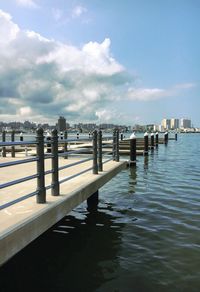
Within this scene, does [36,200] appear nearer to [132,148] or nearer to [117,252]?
[117,252]

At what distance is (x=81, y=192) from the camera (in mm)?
8430

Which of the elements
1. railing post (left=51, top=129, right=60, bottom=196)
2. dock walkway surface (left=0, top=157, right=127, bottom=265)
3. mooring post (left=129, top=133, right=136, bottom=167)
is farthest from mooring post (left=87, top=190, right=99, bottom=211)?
mooring post (left=129, top=133, right=136, bottom=167)

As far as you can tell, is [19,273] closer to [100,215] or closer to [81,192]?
[81,192]

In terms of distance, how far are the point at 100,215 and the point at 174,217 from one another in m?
2.10

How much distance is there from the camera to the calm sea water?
255 inches

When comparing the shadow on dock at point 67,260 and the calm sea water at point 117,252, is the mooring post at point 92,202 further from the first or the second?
the shadow on dock at point 67,260

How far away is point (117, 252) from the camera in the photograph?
8.05 meters

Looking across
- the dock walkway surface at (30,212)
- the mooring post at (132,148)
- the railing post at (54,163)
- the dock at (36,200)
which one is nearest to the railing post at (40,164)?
the dock at (36,200)

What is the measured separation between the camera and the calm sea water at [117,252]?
21.3 ft

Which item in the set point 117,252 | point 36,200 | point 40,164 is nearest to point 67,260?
point 117,252

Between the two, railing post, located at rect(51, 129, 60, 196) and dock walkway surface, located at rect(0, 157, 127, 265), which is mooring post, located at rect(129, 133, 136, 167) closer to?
dock walkway surface, located at rect(0, 157, 127, 265)

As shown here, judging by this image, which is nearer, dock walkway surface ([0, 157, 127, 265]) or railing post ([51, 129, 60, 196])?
dock walkway surface ([0, 157, 127, 265])

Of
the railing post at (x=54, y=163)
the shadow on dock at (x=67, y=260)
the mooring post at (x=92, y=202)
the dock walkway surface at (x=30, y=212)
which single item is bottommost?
the shadow on dock at (x=67, y=260)

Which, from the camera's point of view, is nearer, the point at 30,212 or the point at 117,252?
the point at 30,212
